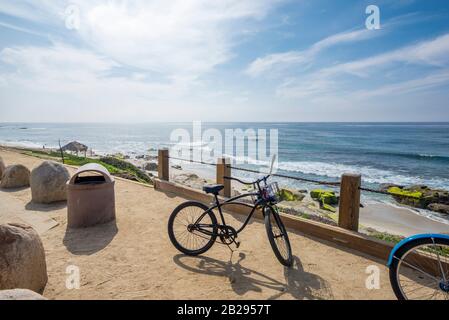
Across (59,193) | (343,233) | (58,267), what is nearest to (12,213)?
(59,193)

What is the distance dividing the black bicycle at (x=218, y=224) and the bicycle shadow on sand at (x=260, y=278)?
0.56ft

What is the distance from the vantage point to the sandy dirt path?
3.29 meters

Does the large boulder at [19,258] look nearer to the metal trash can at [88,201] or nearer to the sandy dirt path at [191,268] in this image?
the sandy dirt path at [191,268]

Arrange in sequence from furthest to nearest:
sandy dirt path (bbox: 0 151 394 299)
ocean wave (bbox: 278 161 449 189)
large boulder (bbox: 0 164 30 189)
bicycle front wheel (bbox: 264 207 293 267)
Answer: ocean wave (bbox: 278 161 449 189) → large boulder (bbox: 0 164 30 189) → bicycle front wheel (bbox: 264 207 293 267) → sandy dirt path (bbox: 0 151 394 299)

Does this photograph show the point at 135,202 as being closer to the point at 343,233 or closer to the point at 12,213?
the point at 12,213

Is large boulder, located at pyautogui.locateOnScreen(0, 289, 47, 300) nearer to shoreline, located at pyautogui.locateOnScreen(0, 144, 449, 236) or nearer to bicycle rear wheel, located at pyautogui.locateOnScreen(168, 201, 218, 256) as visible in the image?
bicycle rear wheel, located at pyautogui.locateOnScreen(168, 201, 218, 256)

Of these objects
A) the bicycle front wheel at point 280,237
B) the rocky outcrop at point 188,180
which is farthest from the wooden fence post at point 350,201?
the rocky outcrop at point 188,180

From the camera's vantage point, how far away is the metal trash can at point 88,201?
511 cm

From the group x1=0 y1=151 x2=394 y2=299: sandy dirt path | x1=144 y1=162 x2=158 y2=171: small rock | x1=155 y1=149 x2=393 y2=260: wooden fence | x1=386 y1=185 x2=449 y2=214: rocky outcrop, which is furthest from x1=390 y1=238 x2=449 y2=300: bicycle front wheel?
x1=144 y1=162 x2=158 y2=171: small rock

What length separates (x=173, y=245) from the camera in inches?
178

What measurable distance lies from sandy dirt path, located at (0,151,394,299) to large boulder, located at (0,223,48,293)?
359 mm

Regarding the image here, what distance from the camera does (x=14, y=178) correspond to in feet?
27.4

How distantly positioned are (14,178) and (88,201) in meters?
5.06
